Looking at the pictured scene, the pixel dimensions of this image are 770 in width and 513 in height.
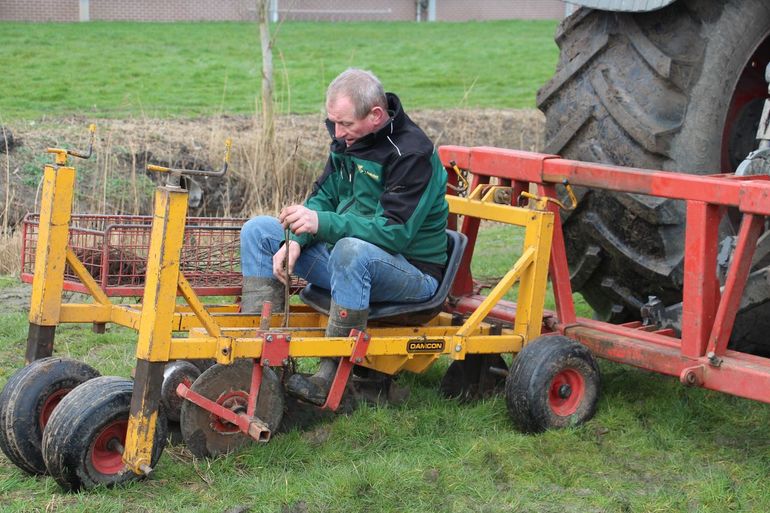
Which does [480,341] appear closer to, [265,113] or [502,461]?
[502,461]

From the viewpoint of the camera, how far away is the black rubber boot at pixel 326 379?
13.8 feet

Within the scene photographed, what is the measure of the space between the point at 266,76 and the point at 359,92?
19.0 feet

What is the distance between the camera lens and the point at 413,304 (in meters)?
4.52

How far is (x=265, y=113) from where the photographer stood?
959cm

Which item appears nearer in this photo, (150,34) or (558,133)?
(558,133)

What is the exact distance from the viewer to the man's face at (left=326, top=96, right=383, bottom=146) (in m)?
4.39

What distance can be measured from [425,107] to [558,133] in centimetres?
997

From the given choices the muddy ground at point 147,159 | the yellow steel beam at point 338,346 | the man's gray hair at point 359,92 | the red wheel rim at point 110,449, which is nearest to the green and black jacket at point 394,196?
the man's gray hair at point 359,92

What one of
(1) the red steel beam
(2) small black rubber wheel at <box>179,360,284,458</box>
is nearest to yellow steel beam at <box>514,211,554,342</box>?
(1) the red steel beam

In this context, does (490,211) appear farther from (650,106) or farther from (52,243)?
(52,243)

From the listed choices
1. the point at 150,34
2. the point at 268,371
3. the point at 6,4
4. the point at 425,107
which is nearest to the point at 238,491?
the point at 268,371

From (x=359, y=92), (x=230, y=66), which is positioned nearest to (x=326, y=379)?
(x=359, y=92)

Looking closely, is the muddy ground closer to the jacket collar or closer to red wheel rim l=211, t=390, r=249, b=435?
the jacket collar

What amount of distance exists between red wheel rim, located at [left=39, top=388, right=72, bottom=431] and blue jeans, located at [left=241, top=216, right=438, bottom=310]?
858 mm
